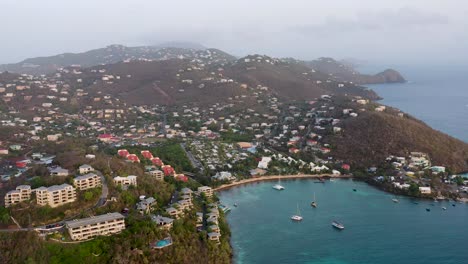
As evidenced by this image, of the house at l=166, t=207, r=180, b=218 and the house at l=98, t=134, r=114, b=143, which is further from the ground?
the house at l=166, t=207, r=180, b=218

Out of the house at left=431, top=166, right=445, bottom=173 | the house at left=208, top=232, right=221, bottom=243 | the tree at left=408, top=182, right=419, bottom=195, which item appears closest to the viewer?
the house at left=208, top=232, right=221, bottom=243

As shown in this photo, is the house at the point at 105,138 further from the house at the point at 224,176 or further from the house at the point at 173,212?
the house at the point at 173,212

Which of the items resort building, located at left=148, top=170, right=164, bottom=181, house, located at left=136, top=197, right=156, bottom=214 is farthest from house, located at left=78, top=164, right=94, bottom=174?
resort building, located at left=148, top=170, right=164, bottom=181

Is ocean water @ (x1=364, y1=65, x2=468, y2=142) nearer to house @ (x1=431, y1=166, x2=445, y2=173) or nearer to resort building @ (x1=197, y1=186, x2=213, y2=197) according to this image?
house @ (x1=431, y1=166, x2=445, y2=173)

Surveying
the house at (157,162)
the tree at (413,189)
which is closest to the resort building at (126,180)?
the house at (157,162)

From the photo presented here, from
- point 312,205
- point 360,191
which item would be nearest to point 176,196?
point 312,205

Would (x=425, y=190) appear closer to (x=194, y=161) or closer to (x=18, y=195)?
(x=194, y=161)

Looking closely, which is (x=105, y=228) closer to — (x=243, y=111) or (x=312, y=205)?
(x=312, y=205)

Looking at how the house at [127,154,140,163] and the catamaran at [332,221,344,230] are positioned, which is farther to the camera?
the house at [127,154,140,163]
